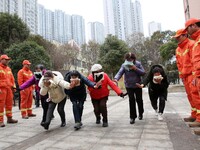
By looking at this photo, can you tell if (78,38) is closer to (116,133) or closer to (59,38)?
(59,38)

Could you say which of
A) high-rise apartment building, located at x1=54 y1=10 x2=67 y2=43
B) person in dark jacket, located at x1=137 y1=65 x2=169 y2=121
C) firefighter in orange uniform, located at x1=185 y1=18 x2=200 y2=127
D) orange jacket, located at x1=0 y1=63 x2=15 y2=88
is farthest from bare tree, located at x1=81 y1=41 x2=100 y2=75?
firefighter in orange uniform, located at x1=185 y1=18 x2=200 y2=127

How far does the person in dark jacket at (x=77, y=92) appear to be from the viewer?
4820 mm

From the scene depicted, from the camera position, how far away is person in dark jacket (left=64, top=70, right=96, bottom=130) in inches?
190

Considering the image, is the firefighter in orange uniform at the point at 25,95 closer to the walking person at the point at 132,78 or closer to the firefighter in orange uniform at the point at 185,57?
the walking person at the point at 132,78

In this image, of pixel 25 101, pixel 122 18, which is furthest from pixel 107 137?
pixel 122 18

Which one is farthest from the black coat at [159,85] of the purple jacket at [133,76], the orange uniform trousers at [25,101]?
the orange uniform trousers at [25,101]

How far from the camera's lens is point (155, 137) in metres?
3.87

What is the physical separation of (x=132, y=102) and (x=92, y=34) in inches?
2272

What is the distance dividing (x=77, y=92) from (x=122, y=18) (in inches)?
2040

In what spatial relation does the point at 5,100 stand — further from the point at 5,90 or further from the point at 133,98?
the point at 133,98

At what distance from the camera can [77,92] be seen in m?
5.07

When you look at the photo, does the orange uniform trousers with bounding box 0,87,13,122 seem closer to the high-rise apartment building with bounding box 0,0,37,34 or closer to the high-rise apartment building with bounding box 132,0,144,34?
the high-rise apartment building with bounding box 132,0,144,34

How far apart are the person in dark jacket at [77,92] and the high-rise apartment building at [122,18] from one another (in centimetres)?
4842

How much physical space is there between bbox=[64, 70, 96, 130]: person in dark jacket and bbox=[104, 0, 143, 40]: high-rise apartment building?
159 feet
